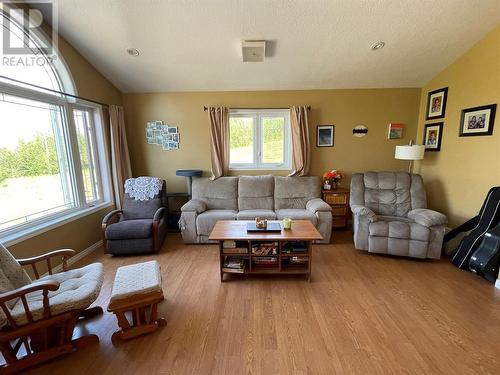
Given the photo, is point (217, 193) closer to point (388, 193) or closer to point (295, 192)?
point (295, 192)

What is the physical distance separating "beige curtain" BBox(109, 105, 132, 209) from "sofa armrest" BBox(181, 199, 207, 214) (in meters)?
1.21

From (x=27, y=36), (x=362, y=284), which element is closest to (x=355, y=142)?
(x=362, y=284)

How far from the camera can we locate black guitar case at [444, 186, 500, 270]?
2.48m

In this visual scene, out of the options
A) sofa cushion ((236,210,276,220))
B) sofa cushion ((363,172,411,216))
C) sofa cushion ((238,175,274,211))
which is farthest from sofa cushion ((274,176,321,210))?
sofa cushion ((363,172,411,216))

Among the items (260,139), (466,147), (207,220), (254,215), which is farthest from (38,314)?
(466,147)

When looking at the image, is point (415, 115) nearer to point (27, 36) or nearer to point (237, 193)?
point (237, 193)

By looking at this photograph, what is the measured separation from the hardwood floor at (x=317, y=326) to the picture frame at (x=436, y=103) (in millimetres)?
2263

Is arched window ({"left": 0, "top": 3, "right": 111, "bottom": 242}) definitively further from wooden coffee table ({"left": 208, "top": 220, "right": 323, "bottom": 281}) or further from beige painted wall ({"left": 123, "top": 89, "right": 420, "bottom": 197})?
wooden coffee table ({"left": 208, "top": 220, "right": 323, "bottom": 281})

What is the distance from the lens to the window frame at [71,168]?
7.53 ft

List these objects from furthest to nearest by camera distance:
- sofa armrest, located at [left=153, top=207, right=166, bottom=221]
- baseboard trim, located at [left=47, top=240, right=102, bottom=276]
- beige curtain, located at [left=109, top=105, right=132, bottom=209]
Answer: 1. beige curtain, located at [left=109, top=105, right=132, bottom=209]
2. sofa armrest, located at [left=153, top=207, right=166, bottom=221]
3. baseboard trim, located at [left=47, top=240, right=102, bottom=276]

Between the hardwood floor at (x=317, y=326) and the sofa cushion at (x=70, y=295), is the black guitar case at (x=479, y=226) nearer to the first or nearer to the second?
the hardwood floor at (x=317, y=326)

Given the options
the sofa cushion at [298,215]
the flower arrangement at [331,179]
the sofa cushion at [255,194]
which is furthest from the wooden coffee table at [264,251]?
the flower arrangement at [331,179]

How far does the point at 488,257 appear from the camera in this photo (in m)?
2.30

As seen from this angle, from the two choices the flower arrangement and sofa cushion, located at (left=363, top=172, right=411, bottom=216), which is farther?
the flower arrangement
